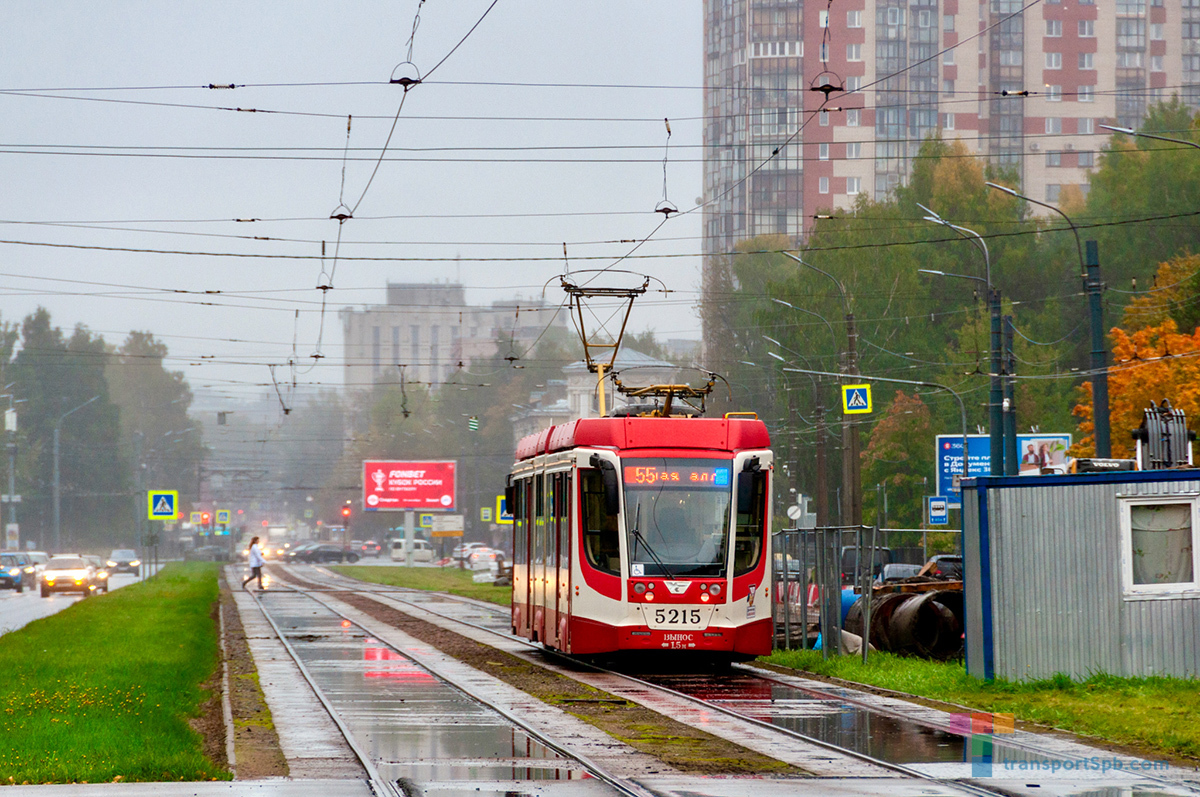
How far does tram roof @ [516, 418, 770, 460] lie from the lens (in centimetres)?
2008

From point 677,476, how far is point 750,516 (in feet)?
3.25

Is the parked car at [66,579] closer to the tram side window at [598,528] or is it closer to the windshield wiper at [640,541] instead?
the tram side window at [598,528]

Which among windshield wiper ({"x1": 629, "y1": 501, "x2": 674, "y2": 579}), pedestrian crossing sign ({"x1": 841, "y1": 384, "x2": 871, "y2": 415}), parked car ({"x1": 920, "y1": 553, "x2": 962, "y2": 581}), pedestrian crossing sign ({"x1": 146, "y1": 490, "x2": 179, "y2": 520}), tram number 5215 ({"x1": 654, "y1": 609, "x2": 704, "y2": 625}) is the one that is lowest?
parked car ({"x1": 920, "y1": 553, "x2": 962, "y2": 581})

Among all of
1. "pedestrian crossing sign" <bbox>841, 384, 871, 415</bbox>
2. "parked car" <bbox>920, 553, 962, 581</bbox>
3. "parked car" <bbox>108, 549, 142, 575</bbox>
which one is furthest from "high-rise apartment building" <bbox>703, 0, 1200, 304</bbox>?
"parked car" <bbox>920, 553, 962, 581</bbox>

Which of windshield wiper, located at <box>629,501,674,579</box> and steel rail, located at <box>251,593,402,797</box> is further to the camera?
windshield wiper, located at <box>629,501,674,579</box>

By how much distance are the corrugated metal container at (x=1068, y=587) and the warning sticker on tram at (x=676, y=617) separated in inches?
130

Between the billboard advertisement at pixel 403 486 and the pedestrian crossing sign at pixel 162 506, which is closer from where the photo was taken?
the pedestrian crossing sign at pixel 162 506

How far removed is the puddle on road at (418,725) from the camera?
1117 cm

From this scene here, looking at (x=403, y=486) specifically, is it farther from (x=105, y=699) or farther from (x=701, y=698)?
(x=105, y=699)

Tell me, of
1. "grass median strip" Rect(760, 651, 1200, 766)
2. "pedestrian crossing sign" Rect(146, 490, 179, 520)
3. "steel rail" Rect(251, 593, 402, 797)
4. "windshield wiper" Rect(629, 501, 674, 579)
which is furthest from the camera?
"pedestrian crossing sign" Rect(146, 490, 179, 520)

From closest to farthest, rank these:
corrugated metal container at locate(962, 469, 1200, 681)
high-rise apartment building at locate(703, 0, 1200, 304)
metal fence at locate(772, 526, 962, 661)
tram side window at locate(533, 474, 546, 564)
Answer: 1. corrugated metal container at locate(962, 469, 1200, 681)
2. metal fence at locate(772, 526, 962, 661)
3. tram side window at locate(533, 474, 546, 564)
4. high-rise apartment building at locate(703, 0, 1200, 304)

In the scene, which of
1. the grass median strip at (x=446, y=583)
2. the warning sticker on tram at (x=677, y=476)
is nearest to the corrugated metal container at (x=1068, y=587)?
the warning sticker on tram at (x=677, y=476)

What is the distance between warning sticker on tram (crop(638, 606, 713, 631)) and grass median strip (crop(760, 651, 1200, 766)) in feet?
5.37

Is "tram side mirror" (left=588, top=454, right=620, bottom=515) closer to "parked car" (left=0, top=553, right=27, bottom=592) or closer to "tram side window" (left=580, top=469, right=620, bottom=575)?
"tram side window" (left=580, top=469, right=620, bottom=575)
